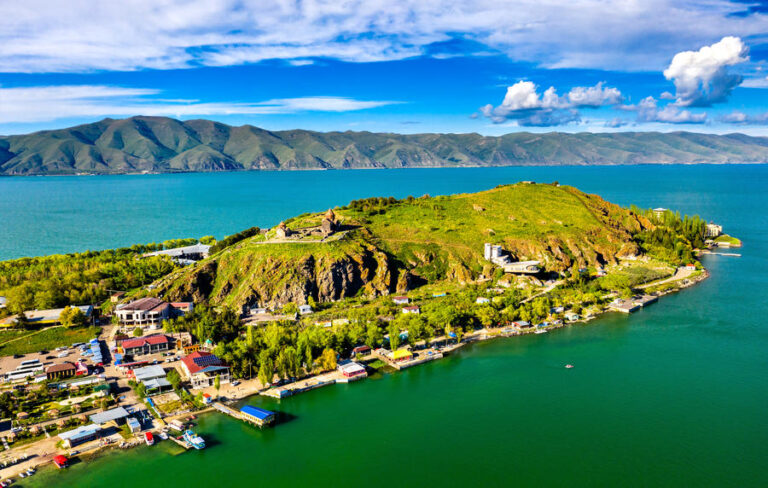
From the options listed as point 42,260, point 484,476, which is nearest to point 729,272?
point 484,476

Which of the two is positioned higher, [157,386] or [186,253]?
[186,253]

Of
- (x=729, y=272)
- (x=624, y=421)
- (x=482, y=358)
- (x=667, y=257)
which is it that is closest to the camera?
(x=624, y=421)

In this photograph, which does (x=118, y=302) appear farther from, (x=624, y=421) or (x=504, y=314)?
(x=624, y=421)

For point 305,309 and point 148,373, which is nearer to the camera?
point 148,373

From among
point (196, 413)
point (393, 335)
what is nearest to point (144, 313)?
point (196, 413)

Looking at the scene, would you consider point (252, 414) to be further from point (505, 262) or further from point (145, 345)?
point (505, 262)

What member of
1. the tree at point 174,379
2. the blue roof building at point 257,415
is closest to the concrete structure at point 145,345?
the tree at point 174,379

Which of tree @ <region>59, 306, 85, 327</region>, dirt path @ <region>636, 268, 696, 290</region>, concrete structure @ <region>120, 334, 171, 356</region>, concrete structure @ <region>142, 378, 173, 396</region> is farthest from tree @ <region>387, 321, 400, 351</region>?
dirt path @ <region>636, 268, 696, 290</region>

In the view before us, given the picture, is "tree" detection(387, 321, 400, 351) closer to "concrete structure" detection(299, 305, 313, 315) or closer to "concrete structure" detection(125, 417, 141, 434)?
"concrete structure" detection(299, 305, 313, 315)
